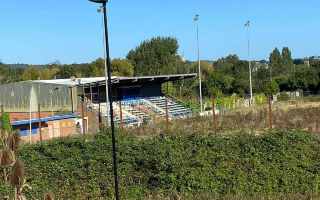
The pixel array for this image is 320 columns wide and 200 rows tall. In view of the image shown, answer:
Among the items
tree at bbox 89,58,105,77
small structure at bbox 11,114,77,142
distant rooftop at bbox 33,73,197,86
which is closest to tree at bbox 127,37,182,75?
tree at bbox 89,58,105,77

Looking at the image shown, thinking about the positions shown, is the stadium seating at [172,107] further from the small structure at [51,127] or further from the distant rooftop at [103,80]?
the small structure at [51,127]

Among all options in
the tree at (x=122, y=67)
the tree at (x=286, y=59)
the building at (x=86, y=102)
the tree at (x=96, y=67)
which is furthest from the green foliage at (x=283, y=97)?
the tree at (x=286, y=59)

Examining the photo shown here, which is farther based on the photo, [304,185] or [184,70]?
[184,70]

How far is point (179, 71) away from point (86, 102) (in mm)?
49066

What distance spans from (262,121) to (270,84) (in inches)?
1705

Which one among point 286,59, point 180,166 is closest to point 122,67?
point 286,59

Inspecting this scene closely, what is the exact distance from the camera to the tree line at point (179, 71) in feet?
248

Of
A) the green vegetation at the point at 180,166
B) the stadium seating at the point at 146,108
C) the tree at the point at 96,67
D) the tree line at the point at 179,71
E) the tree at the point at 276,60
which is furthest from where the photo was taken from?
the tree at the point at 276,60

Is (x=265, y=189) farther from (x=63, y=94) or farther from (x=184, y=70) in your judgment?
(x=184, y=70)

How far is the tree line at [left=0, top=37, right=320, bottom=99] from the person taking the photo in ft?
248

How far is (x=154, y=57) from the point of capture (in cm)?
9494

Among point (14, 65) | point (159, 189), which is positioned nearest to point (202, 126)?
point (159, 189)

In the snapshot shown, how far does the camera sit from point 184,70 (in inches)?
3644

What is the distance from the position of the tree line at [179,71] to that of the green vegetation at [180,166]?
5505 centimetres
